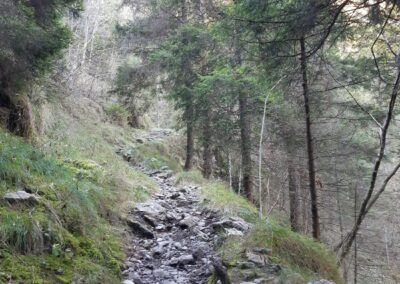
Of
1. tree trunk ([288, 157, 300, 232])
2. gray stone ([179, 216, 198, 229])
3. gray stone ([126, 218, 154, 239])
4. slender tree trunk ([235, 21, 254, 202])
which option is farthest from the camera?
tree trunk ([288, 157, 300, 232])

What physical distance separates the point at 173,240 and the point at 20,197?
2259 mm

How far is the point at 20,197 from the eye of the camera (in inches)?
155

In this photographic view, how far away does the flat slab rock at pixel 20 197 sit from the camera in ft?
12.6

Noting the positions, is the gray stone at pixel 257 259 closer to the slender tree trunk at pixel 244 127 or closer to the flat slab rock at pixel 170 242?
the flat slab rock at pixel 170 242

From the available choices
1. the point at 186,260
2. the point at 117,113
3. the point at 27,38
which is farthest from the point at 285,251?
the point at 117,113

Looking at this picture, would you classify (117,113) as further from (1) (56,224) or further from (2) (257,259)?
(2) (257,259)

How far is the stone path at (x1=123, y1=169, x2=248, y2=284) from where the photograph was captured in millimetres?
4289

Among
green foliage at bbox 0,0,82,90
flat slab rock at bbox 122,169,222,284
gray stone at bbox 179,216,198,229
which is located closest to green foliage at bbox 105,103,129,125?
flat slab rock at bbox 122,169,222,284

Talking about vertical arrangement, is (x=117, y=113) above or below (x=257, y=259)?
above

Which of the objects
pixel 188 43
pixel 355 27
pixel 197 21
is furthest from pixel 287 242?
pixel 197 21

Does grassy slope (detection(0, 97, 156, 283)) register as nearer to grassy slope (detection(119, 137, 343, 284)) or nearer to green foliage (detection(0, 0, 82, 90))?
green foliage (detection(0, 0, 82, 90))

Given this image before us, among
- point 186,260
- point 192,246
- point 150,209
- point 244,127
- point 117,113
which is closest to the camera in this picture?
point 186,260

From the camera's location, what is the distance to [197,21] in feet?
40.2

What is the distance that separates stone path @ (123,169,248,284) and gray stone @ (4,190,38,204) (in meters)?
1.30
